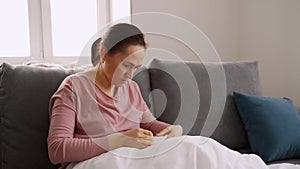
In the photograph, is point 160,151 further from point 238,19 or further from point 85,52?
point 238,19

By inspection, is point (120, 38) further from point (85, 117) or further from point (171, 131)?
point (171, 131)

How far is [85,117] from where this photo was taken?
128 cm

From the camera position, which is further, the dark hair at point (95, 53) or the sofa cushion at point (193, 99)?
the sofa cushion at point (193, 99)

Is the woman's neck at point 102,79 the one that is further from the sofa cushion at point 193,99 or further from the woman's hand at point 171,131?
the sofa cushion at point 193,99

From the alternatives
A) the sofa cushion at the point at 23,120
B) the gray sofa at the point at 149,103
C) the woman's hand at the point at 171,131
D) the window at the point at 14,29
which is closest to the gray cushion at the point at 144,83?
the gray sofa at the point at 149,103

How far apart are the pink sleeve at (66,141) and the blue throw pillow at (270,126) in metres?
0.83

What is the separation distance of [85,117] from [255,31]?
173cm

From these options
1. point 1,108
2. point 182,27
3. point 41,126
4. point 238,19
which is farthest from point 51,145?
point 238,19

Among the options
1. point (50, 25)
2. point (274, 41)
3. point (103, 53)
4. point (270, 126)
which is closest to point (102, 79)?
point (103, 53)

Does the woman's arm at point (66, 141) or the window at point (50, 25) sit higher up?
the window at point (50, 25)

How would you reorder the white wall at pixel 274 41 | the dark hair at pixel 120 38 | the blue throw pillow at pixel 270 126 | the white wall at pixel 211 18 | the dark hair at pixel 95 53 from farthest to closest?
the white wall at pixel 211 18 → the white wall at pixel 274 41 → the blue throw pillow at pixel 270 126 → the dark hair at pixel 95 53 → the dark hair at pixel 120 38

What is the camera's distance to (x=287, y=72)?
7.73 feet

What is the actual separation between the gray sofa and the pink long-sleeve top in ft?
0.59

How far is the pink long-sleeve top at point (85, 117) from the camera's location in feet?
3.87
